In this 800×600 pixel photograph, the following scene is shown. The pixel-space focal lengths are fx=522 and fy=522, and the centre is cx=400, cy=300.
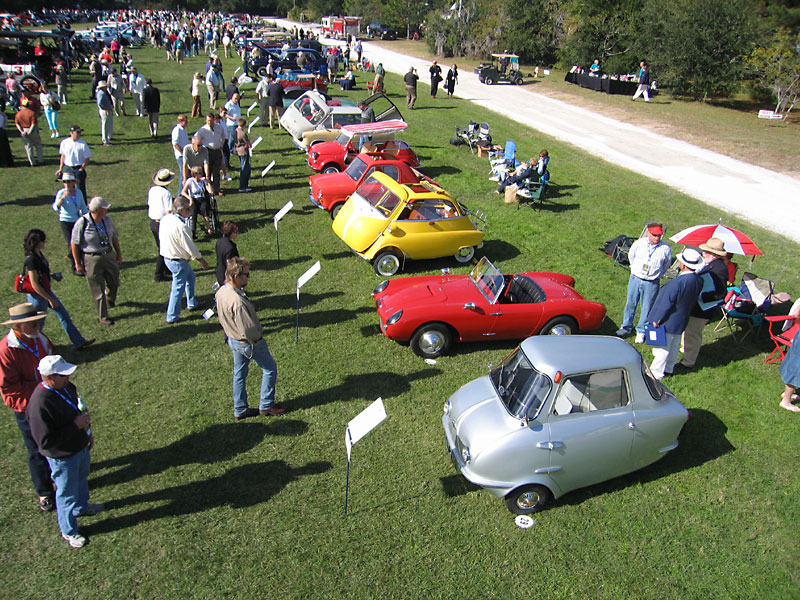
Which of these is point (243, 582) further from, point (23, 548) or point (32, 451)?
point (32, 451)

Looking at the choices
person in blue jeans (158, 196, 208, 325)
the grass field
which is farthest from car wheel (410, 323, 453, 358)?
person in blue jeans (158, 196, 208, 325)

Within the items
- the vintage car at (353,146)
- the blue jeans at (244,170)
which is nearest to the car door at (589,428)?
the vintage car at (353,146)

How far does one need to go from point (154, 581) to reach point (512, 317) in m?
5.42

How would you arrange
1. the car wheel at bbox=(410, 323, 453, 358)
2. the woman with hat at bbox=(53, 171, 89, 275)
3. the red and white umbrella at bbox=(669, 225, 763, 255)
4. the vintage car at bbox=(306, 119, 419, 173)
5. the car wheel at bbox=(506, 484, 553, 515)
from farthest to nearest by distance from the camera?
1. the vintage car at bbox=(306, 119, 419, 173)
2. the red and white umbrella at bbox=(669, 225, 763, 255)
3. the woman with hat at bbox=(53, 171, 89, 275)
4. the car wheel at bbox=(410, 323, 453, 358)
5. the car wheel at bbox=(506, 484, 553, 515)

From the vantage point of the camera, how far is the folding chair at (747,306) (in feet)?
28.1

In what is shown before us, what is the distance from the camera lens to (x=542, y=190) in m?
14.0

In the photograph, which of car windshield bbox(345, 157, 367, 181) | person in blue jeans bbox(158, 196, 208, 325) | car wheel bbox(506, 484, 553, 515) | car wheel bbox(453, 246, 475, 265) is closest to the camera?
car wheel bbox(506, 484, 553, 515)

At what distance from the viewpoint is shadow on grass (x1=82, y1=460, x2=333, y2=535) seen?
17.0 ft

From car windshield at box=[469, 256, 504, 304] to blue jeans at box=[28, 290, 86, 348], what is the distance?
590cm

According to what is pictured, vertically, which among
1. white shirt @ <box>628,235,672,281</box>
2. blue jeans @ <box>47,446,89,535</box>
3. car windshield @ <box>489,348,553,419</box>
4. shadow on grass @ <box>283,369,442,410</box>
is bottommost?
shadow on grass @ <box>283,369,442,410</box>

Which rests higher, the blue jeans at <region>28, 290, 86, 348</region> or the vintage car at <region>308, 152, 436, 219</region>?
the vintage car at <region>308, 152, 436, 219</region>

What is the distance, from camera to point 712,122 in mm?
24656

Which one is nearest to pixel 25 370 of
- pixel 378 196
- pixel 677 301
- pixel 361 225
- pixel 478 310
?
pixel 478 310

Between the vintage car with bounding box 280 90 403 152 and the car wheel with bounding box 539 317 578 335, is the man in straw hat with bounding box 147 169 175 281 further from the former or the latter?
the vintage car with bounding box 280 90 403 152
